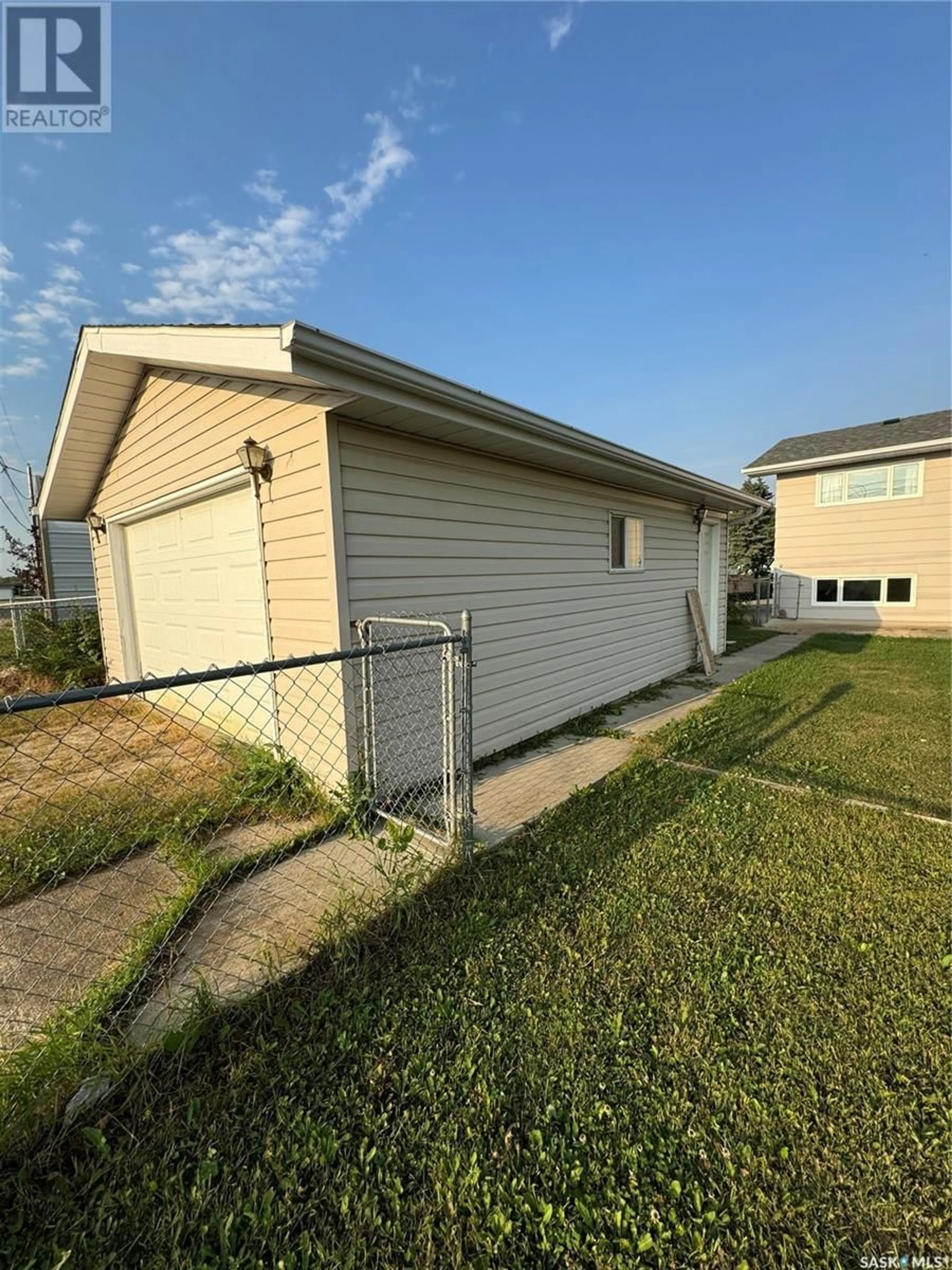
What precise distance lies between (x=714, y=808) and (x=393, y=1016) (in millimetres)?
2461

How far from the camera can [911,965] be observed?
2.04 metres

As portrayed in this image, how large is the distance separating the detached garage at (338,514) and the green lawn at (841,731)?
1.48 metres

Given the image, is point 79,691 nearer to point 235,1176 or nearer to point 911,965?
point 235,1176

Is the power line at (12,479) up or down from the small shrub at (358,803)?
up

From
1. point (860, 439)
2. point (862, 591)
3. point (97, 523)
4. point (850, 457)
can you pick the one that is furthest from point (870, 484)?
point (97, 523)

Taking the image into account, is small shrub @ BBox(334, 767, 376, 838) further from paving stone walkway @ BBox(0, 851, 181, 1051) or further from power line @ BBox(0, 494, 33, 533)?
power line @ BBox(0, 494, 33, 533)

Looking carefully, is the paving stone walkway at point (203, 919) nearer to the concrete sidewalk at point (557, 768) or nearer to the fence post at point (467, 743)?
the concrete sidewalk at point (557, 768)

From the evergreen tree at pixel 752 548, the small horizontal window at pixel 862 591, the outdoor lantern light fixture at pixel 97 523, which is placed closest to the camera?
the outdoor lantern light fixture at pixel 97 523

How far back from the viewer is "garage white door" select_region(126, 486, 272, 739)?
167 inches

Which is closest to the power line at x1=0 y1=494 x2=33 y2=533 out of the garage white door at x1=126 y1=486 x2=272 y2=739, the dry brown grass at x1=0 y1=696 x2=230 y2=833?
the garage white door at x1=126 y1=486 x2=272 y2=739

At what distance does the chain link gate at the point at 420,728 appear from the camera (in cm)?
280

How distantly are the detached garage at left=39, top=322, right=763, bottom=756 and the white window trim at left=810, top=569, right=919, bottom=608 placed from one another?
8.52m

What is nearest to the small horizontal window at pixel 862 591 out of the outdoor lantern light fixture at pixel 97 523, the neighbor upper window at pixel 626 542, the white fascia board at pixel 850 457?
the white fascia board at pixel 850 457

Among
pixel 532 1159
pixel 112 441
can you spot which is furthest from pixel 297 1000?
pixel 112 441
